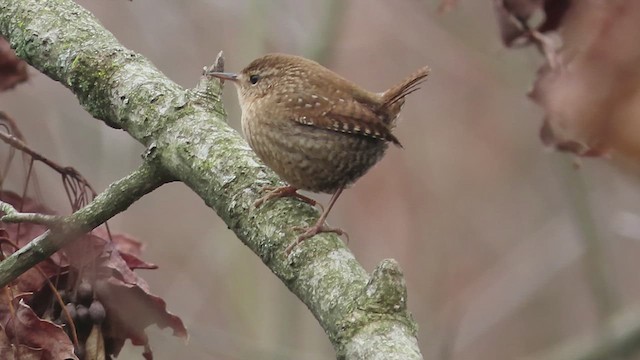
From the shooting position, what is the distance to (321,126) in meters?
2.89

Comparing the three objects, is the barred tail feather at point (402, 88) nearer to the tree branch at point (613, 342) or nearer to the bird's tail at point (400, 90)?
the bird's tail at point (400, 90)

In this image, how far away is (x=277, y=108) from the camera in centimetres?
298

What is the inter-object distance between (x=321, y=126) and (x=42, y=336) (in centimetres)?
124

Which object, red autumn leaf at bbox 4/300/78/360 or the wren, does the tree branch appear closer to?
the wren

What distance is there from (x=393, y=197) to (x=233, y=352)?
8.94 ft

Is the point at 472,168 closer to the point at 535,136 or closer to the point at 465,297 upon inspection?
the point at 535,136

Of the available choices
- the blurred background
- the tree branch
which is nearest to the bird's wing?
the tree branch

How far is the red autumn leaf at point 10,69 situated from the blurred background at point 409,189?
247cm

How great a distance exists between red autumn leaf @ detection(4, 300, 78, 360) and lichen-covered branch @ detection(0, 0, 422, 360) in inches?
16.9

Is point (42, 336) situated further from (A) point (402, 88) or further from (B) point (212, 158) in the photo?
(A) point (402, 88)

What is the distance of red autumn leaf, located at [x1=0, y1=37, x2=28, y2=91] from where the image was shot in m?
2.67

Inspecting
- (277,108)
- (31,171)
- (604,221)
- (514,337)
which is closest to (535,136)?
(514,337)

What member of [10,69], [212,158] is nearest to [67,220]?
[212,158]

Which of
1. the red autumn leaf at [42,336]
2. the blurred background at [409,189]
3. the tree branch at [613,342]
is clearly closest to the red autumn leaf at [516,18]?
the red autumn leaf at [42,336]
